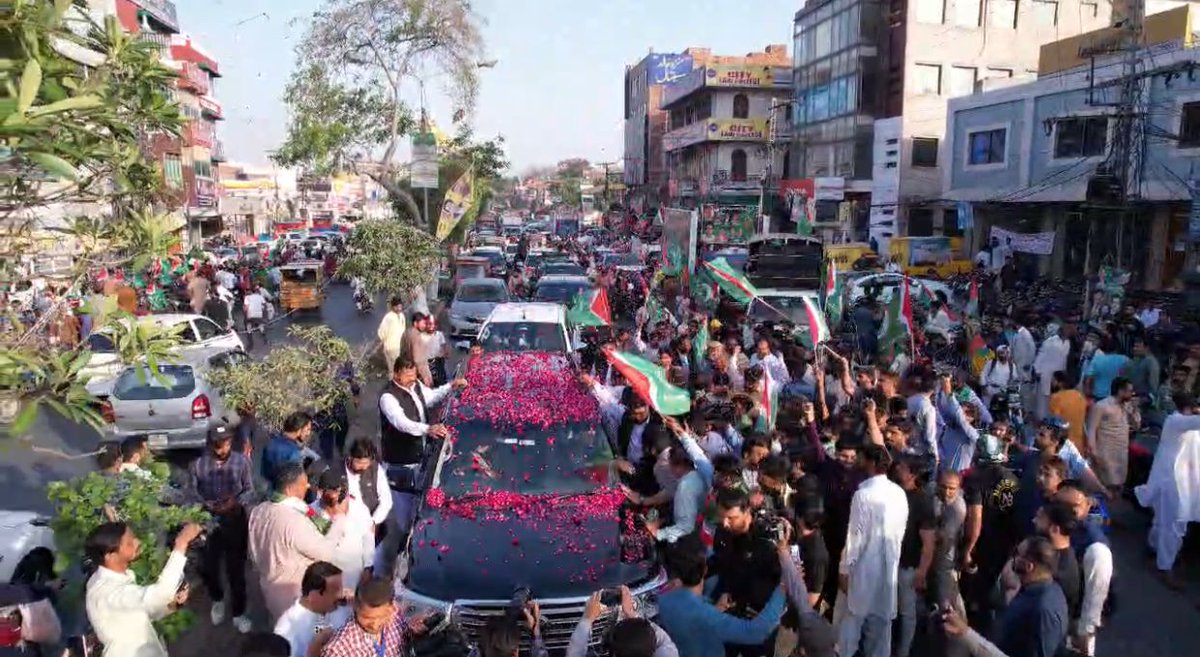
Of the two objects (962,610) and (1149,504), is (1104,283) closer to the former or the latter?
(1149,504)

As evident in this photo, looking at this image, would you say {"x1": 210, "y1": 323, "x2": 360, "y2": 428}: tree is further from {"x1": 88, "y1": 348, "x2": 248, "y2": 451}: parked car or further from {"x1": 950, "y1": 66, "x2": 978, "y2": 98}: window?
{"x1": 950, "y1": 66, "x2": 978, "y2": 98}: window

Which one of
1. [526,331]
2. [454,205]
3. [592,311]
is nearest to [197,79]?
[454,205]

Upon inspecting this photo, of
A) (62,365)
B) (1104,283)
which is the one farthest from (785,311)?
(62,365)

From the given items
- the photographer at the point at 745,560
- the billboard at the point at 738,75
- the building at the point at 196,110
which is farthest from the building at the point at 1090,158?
the building at the point at 196,110

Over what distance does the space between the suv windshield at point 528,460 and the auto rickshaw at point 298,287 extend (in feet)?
68.0

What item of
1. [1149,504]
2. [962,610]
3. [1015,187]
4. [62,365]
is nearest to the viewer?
[62,365]

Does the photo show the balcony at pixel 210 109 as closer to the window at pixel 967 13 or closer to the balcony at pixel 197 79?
the balcony at pixel 197 79

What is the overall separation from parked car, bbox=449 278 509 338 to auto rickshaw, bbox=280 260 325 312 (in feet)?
27.6

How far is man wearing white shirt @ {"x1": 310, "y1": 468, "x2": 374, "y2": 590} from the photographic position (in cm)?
527

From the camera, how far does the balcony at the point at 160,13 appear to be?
4175cm

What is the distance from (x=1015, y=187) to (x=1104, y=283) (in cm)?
1198

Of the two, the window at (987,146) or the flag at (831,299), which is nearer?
the flag at (831,299)

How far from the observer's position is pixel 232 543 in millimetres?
6527

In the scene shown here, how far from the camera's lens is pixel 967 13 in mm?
35250
